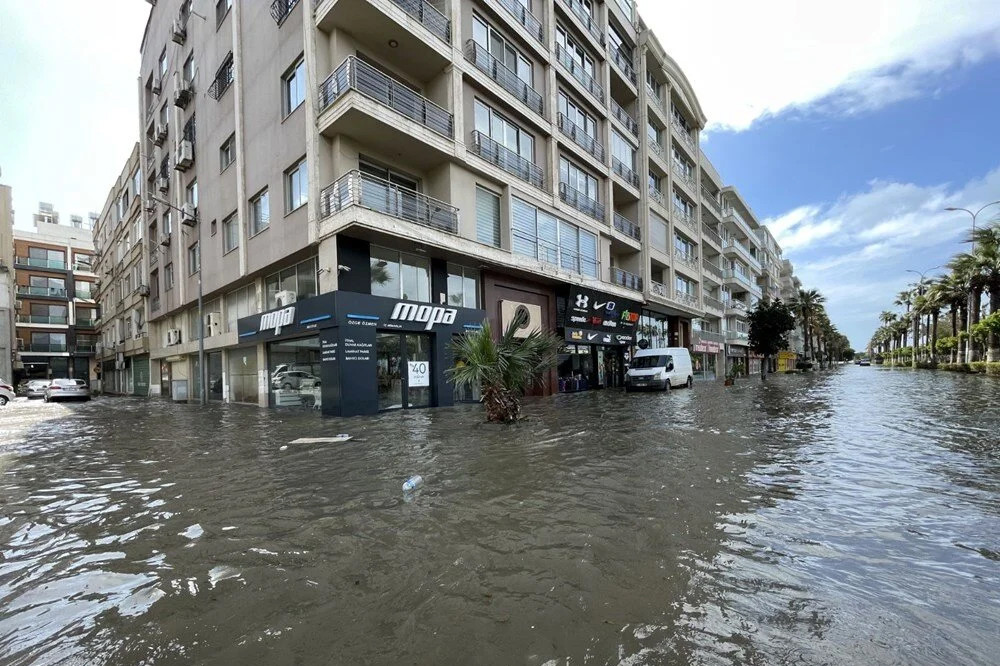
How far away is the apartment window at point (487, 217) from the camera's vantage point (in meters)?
18.0

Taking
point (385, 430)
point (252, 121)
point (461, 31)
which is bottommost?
point (385, 430)

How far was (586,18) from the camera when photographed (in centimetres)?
2541

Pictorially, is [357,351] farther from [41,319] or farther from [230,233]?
[41,319]

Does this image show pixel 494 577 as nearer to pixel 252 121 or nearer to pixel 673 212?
pixel 252 121

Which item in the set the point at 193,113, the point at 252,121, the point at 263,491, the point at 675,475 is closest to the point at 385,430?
the point at 263,491

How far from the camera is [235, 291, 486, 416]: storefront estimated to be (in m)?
13.8

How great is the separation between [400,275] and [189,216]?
1581 centimetres

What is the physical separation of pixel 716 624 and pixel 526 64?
22.9 metres

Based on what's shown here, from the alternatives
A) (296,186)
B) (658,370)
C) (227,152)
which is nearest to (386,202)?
(296,186)

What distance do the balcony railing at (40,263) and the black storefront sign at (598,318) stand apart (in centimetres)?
6293

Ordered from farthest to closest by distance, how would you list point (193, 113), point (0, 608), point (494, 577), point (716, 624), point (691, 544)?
1. point (193, 113)
2. point (691, 544)
3. point (494, 577)
4. point (0, 608)
5. point (716, 624)

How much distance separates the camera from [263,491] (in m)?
5.81

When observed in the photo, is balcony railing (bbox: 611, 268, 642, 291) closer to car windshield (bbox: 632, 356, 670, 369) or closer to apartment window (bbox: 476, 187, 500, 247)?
car windshield (bbox: 632, 356, 670, 369)

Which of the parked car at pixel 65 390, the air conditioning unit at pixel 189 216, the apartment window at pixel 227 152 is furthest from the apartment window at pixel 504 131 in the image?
the parked car at pixel 65 390
